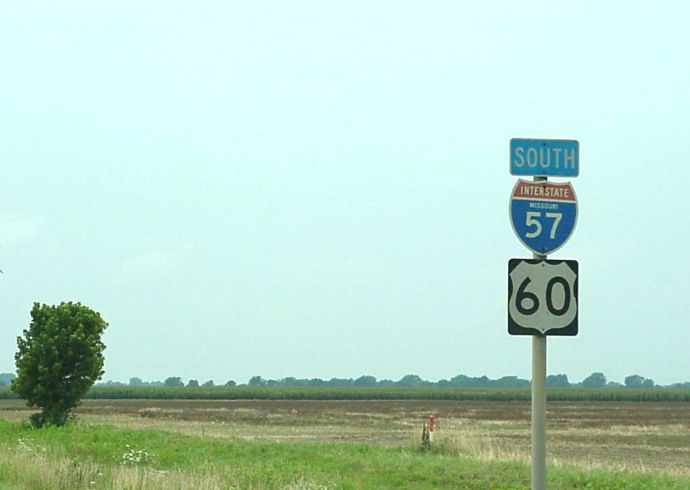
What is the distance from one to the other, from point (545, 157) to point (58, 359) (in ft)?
117

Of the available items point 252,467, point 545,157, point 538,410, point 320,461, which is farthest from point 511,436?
point 545,157

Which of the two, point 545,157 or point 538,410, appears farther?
point 545,157

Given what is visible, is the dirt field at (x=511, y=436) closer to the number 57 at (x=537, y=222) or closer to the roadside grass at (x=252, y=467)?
the roadside grass at (x=252, y=467)

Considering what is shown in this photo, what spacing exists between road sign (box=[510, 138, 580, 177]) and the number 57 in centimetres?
33

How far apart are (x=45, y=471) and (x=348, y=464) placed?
922 cm

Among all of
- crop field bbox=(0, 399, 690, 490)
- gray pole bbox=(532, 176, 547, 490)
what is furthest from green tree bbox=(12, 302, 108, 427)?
gray pole bbox=(532, 176, 547, 490)

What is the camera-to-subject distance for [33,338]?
42.3m

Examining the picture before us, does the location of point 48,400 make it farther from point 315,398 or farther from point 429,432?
point 315,398

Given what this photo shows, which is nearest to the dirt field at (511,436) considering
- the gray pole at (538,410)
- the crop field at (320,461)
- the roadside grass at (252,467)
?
the crop field at (320,461)

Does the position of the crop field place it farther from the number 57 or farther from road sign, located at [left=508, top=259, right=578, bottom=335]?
the number 57

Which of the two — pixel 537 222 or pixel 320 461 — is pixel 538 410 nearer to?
pixel 537 222

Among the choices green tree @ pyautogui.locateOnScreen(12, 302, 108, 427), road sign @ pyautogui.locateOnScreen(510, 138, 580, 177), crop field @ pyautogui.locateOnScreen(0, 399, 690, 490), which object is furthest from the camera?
green tree @ pyautogui.locateOnScreen(12, 302, 108, 427)

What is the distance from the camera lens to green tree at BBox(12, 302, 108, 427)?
1636 inches

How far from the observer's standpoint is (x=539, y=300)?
8453 mm
